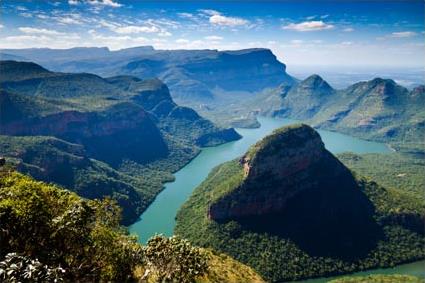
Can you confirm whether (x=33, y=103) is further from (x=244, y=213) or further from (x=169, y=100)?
(x=169, y=100)

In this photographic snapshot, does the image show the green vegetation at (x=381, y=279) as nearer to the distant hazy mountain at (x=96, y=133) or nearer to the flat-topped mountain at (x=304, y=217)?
the flat-topped mountain at (x=304, y=217)

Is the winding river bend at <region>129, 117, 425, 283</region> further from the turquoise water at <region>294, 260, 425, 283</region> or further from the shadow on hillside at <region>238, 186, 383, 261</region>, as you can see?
the shadow on hillside at <region>238, 186, 383, 261</region>

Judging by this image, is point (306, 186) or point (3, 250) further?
point (306, 186)

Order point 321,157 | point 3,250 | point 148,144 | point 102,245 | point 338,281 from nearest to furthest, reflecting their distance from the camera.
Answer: point 3,250
point 102,245
point 338,281
point 321,157
point 148,144

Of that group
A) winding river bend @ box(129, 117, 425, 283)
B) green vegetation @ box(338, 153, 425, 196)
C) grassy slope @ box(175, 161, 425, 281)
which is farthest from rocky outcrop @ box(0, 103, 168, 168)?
green vegetation @ box(338, 153, 425, 196)

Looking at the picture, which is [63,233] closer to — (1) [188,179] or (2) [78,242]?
(2) [78,242]

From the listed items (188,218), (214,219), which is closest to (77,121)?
(188,218)

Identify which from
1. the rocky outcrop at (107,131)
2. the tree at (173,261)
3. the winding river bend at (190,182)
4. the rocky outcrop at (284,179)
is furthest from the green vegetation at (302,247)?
the rocky outcrop at (107,131)
